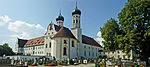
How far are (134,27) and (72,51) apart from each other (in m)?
21.7

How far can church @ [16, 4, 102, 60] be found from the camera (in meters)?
38.7

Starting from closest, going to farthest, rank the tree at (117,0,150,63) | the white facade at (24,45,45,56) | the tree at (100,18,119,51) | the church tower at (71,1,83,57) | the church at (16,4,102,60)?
the tree at (117,0,150,63)
the tree at (100,18,119,51)
the church at (16,4,102,60)
the church tower at (71,1,83,57)
the white facade at (24,45,45,56)

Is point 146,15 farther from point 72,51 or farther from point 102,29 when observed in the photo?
point 72,51

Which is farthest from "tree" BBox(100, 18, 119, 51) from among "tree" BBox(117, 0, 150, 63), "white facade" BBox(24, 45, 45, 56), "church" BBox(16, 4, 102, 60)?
"white facade" BBox(24, 45, 45, 56)

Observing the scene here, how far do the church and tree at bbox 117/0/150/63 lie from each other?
61.2ft

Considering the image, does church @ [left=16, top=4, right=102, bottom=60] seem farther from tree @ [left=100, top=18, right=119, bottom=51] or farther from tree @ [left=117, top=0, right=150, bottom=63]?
tree @ [left=117, top=0, right=150, bottom=63]

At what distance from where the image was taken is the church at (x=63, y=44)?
38656 millimetres

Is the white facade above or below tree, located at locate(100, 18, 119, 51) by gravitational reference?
below

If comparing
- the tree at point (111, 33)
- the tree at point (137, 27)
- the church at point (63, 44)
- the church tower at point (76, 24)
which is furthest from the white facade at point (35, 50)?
the tree at point (137, 27)

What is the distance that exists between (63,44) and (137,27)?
21.6 meters

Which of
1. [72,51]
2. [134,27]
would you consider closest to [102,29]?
[134,27]

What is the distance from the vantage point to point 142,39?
21.1 meters

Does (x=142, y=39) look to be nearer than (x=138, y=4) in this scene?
Yes

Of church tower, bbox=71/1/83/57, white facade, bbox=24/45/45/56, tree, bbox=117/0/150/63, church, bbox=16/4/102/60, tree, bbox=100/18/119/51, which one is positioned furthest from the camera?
white facade, bbox=24/45/45/56
